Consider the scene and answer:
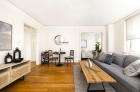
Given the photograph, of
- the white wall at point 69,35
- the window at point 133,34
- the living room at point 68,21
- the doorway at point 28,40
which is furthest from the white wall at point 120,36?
the doorway at point 28,40

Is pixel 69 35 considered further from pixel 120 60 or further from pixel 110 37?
pixel 120 60

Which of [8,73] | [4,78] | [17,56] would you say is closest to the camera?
[4,78]

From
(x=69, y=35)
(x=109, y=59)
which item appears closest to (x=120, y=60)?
(x=109, y=59)

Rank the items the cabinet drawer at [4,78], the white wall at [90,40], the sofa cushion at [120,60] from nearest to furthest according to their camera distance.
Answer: the cabinet drawer at [4,78] < the sofa cushion at [120,60] < the white wall at [90,40]

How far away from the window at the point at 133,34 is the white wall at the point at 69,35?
5.53ft

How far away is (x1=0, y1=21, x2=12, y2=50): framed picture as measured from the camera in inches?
84.8

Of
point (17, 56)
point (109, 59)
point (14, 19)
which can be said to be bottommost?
point (109, 59)

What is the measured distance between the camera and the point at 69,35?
5.34 m

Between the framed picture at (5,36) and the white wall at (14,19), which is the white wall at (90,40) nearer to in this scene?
the white wall at (14,19)

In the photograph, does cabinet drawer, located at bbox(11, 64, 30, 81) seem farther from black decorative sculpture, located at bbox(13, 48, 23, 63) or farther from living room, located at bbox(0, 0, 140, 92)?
living room, located at bbox(0, 0, 140, 92)

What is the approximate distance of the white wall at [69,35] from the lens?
5293mm

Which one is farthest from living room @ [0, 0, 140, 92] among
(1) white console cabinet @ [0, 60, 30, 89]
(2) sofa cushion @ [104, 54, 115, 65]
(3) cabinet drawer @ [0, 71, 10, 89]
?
(2) sofa cushion @ [104, 54, 115, 65]

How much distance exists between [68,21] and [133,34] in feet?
10.6

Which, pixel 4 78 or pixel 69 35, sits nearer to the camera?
pixel 4 78
